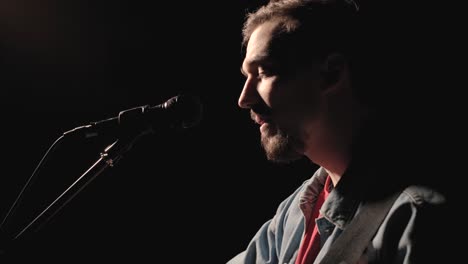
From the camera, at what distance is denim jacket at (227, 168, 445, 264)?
3.12ft

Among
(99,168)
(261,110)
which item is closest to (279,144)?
(261,110)

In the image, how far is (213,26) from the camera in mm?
2098

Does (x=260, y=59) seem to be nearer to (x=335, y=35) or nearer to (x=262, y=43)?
(x=262, y=43)

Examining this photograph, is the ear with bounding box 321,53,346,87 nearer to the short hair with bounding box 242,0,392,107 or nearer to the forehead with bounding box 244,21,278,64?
the short hair with bounding box 242,0,392,107

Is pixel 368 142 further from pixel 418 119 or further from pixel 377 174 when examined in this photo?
pixel 418 119

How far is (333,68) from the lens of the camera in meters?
1.31

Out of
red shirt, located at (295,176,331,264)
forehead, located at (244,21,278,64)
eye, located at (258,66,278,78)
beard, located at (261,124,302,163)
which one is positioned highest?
forehead, located at (244,21,278,64)

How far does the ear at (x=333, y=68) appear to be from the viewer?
1.30 metres

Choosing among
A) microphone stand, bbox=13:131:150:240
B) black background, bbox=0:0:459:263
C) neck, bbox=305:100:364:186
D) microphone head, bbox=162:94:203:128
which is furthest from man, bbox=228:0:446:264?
black background, bbox=0:0:459:263

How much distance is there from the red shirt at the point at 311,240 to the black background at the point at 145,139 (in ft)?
1.84

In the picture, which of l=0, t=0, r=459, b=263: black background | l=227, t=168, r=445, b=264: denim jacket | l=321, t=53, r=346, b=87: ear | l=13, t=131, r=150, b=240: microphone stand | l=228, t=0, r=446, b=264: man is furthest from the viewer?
l=0, t=0, r=459, b=263: black background

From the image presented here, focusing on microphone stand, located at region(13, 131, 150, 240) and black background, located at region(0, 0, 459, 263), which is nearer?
microphone stand, located at region(13, 131, 150, 240)

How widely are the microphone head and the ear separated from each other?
0.50 metres

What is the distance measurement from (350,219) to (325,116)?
1.14 ft
